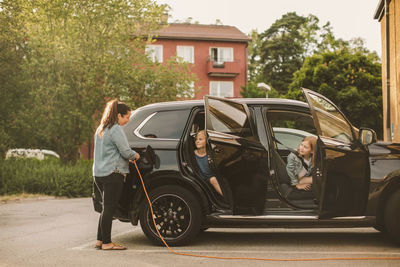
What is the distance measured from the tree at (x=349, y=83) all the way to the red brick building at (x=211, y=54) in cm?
625

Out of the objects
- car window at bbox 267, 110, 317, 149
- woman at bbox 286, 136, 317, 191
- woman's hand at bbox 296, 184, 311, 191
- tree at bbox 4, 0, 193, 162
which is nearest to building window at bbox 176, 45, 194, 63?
tree at bbox 4, 0, 193, 162

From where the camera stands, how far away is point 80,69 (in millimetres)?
21391

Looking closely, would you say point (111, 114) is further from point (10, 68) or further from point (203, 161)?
point (10, 68)

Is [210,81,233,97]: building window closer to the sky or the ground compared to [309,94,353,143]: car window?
closer to the sky

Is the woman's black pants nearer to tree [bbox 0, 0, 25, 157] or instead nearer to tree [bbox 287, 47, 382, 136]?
tree [bbox 0, 0, 25, 157]

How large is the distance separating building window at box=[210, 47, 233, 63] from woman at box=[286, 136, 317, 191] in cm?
3888

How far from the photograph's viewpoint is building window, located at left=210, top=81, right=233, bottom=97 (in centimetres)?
4522

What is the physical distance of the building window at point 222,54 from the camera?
4550 centimetres

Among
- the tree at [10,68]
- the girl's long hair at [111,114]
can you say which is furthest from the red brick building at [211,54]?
the girl's long hair at [111,114]

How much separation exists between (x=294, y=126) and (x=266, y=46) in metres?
51.7

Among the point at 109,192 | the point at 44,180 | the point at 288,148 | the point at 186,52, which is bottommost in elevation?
the point at 44,180

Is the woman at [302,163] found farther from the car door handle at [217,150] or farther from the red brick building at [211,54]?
the red brick building at [211,54]

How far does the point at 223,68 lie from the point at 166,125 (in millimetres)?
38350

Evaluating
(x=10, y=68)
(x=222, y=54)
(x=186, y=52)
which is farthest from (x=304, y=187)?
(x=222, y=54)
